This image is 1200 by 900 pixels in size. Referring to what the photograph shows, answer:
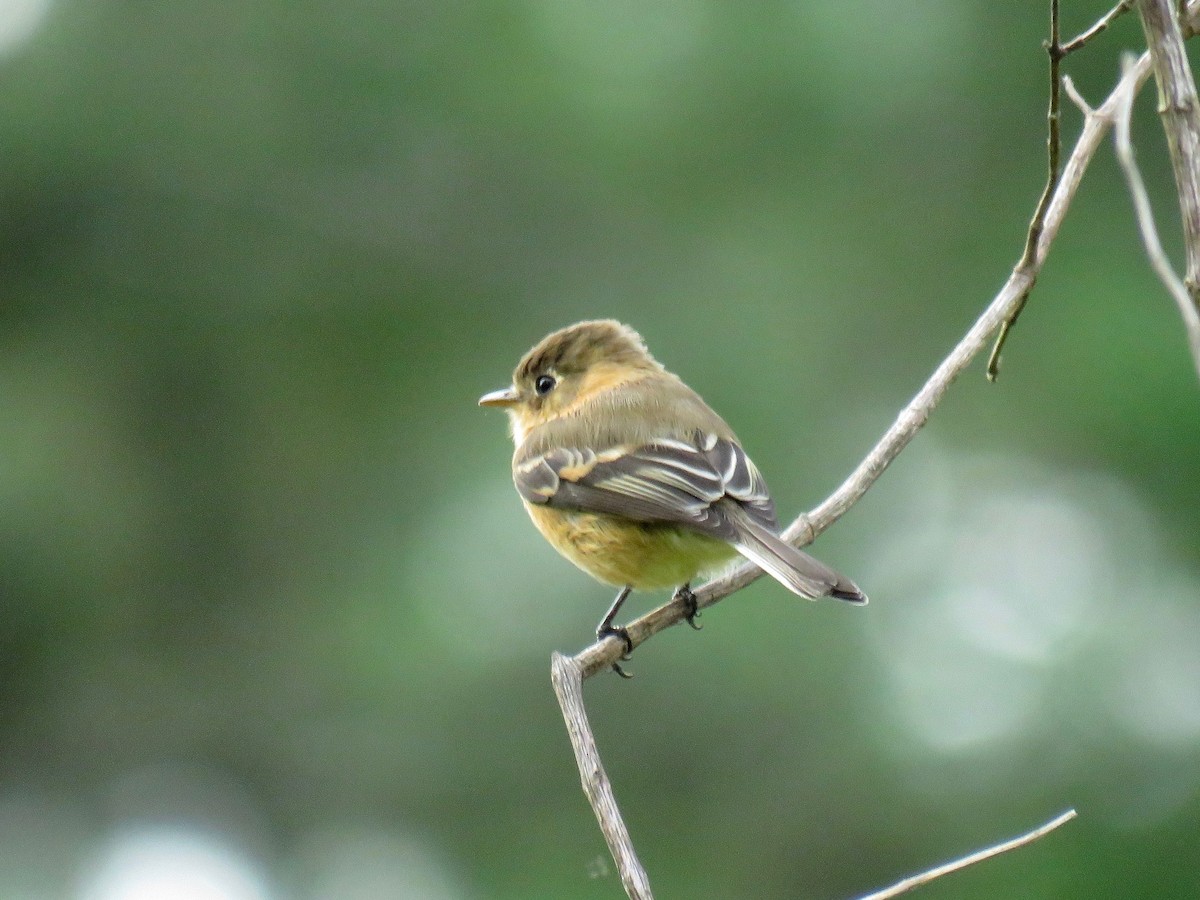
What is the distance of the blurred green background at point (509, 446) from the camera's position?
6867mm

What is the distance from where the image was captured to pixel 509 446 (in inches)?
284

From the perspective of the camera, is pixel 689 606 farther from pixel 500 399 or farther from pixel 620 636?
pixel 500 399

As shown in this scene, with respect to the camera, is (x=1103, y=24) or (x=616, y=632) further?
(x=616, y=632)

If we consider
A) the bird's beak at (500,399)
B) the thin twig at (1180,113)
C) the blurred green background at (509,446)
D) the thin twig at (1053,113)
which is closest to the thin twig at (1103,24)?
the thin twig at (1053,113)

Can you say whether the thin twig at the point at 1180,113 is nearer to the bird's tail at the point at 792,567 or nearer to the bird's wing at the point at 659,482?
the bird's tail at the point at 792,567

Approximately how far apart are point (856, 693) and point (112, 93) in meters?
4.81

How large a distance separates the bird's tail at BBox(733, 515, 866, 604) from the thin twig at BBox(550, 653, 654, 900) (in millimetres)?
535

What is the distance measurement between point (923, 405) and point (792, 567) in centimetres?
53

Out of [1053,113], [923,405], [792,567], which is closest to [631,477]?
[792,567]

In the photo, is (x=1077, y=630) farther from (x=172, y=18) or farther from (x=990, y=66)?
(x=172, y=18)

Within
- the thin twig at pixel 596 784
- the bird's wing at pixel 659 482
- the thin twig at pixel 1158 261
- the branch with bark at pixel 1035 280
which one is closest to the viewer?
the thin twig at pixel 1158 261

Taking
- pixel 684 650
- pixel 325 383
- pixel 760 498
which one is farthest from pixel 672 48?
pixel 760 498

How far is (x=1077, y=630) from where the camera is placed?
691 centimetres

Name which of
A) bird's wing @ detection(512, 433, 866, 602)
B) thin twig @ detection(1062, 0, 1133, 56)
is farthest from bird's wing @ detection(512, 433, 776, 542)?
thin twig @ detection(1062, 0, 1133, 56)
